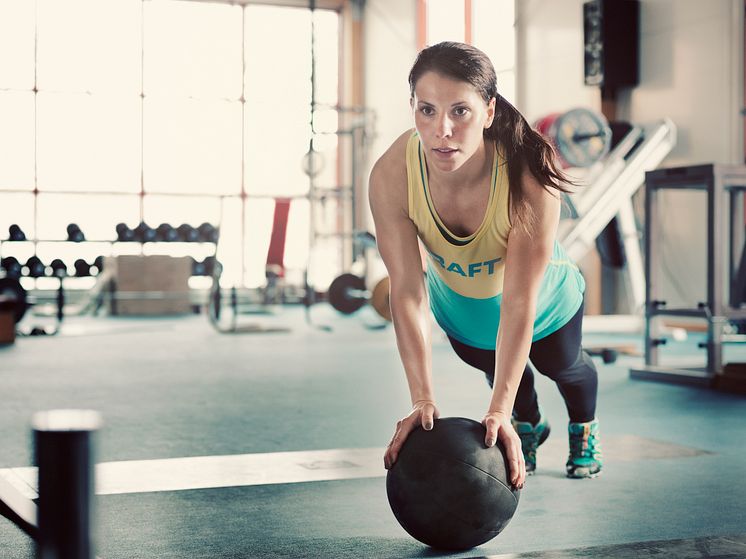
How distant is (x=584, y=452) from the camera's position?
6.49ft

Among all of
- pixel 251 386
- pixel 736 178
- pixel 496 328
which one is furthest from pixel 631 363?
pixel 496 328

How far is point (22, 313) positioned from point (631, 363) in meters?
3.82

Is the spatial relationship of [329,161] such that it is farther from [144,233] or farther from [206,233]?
[144,233]

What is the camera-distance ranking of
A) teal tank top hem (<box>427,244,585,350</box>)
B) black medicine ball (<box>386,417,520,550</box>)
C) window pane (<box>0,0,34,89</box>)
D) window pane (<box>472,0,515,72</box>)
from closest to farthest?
black medicine ball (<box>386,417,520,550</box>)
teal tank top hem (<box>427,244,585,350</box>)
window pane (<box>472,0,515,72</box>)
window pane (<box>0,0,34,89</box>)

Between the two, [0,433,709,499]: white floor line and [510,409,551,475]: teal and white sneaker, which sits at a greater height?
[510,409,551,475]: teal and white sneaker

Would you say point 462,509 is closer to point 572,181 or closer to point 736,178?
point 572,181

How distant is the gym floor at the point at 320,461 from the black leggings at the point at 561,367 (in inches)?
6.0

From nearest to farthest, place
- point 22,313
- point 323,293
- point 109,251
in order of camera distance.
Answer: point 22,313, point 109,251, point 323,293

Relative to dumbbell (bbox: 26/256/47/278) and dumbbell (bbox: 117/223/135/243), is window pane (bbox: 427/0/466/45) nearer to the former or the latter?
dumbbell (bbox: 117/223/135/243)

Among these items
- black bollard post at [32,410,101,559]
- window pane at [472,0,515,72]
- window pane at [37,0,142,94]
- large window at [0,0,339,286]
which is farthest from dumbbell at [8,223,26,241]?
black bollard post at [32,410,101,559]

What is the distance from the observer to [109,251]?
9.80 metres

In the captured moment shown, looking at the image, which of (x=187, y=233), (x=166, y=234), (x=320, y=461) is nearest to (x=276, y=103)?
(x=187, y=233)

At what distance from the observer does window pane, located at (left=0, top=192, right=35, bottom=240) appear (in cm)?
956

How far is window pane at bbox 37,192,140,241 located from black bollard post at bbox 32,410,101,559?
9326mm
